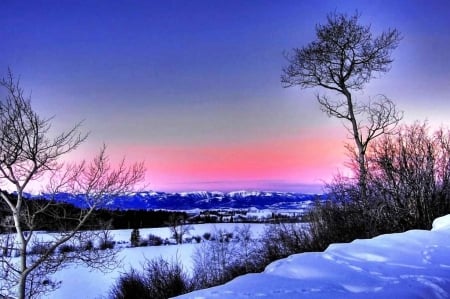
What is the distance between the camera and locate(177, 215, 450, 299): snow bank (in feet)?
11.2

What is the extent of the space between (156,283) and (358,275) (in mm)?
16735

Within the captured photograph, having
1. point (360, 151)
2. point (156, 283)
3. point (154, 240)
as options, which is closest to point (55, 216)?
point (156, 283)

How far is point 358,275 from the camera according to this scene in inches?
155

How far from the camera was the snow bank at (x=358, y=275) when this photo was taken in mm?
3402

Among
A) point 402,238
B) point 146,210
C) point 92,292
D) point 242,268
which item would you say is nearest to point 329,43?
point 402,238

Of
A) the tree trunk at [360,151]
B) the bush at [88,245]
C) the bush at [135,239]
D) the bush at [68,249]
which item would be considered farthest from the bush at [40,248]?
the bush at [135,239]

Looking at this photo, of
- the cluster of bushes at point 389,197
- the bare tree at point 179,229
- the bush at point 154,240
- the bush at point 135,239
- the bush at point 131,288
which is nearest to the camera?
the cluster of bushes at point 389,197

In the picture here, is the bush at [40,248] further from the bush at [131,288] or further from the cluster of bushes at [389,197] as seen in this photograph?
the cluster of bushes at [389,197]

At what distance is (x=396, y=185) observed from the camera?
10.3 metres

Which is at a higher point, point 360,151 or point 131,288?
point 360,151

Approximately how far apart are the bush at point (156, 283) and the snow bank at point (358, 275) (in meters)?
14.8

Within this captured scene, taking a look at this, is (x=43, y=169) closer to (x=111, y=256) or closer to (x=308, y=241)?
(x=111, y=256)

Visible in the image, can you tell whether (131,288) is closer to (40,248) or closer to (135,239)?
(40,248)

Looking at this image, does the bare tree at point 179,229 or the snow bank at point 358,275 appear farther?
the bare tree at point 179,229
